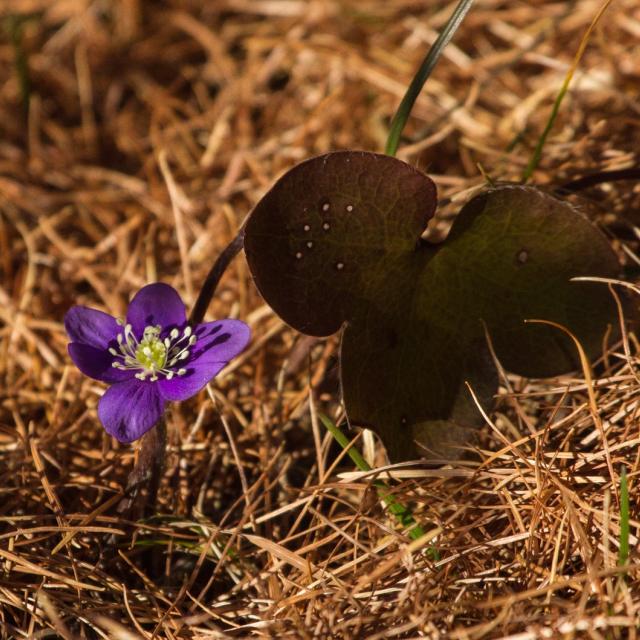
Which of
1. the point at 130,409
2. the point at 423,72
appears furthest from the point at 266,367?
the point at 423,72

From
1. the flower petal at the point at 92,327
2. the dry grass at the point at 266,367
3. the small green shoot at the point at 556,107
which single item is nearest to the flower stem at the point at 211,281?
the flower petal at the point at 92,327

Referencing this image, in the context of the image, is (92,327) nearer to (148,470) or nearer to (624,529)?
(148,470)

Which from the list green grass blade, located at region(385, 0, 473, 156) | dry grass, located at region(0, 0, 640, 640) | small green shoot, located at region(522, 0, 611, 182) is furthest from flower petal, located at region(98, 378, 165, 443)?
small green shoot, located at region(522, 0, 611, 182)

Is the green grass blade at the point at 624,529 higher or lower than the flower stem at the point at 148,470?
higher

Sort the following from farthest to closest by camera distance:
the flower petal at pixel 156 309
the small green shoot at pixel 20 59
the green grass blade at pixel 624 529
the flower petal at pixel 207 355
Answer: the small green shoot at pixel 20 59, the flower petal at pixel 156 309, the flower petal at pixel 207 355, the green grass blade at pixel 624 529

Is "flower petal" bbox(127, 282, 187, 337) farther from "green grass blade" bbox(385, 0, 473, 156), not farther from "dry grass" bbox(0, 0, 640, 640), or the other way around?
"green grass blade" bbox(385, 0, 473, 156)

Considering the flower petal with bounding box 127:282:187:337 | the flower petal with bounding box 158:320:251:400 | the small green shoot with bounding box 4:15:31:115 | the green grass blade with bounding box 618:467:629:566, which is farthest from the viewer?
the small green shoot with bounding box 4:15:31:115

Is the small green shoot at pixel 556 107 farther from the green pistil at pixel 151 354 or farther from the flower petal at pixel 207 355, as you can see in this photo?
the green pistil at pixel 151 354
